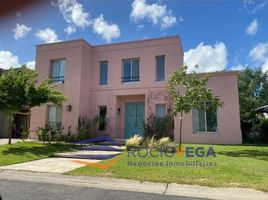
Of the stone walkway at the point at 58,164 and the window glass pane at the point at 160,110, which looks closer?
the stone walkway at the point at 58,164

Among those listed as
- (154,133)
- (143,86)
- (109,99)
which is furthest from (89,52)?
(154,133)

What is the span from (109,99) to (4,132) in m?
10.2

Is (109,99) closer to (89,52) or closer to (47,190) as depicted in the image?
(89,52)

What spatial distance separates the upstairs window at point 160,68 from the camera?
612 inches

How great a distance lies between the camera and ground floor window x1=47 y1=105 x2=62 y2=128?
633 inches

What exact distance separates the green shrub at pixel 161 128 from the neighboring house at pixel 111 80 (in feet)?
3.02

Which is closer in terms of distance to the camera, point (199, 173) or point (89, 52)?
point (199, 173)

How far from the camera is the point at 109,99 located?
16.0 m

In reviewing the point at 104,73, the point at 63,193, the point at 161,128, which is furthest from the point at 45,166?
the point at 104,73

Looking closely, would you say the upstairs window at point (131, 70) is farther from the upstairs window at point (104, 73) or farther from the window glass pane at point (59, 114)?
the window glass pane at point (59, 114)

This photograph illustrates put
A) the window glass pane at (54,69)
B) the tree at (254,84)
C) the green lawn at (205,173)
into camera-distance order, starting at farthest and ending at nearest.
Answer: the tree at (254,84)
the window glass pane at (54,69)
the green lawn at (205,173)

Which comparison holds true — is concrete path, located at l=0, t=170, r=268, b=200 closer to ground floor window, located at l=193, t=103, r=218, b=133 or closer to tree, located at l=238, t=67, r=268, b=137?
ground floor window, located at l=193, t=103, r=218, b=133

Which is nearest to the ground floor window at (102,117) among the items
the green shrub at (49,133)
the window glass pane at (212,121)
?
the green shrub at (49,133)

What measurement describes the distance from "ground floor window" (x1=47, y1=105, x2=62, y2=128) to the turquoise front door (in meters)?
4.79
